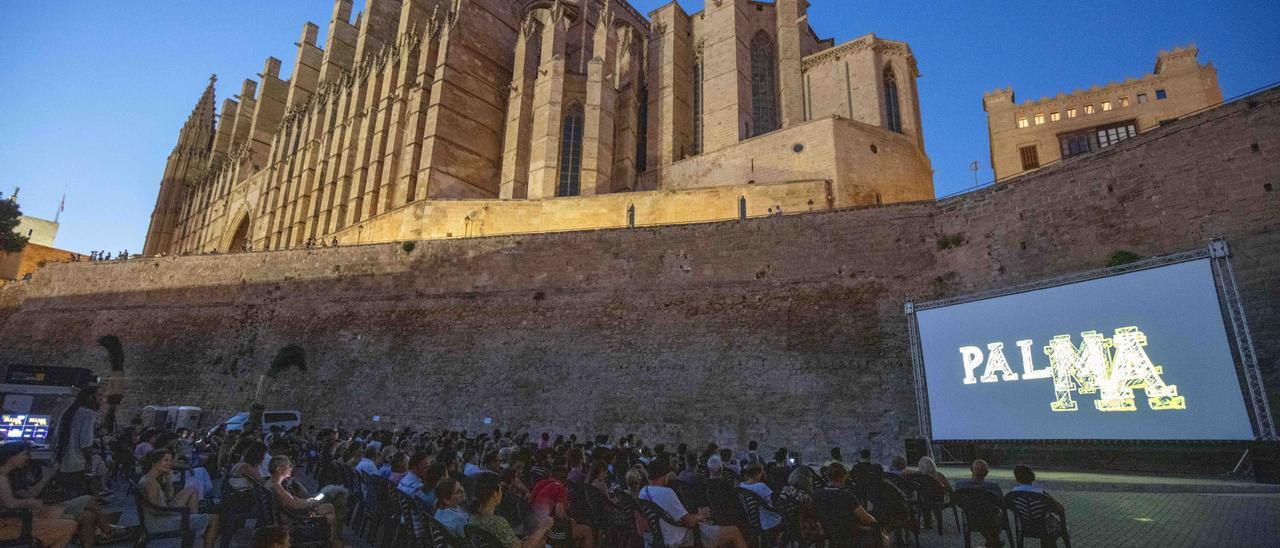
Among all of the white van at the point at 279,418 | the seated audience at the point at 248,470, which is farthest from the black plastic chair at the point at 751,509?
the white van at the point at 279,418

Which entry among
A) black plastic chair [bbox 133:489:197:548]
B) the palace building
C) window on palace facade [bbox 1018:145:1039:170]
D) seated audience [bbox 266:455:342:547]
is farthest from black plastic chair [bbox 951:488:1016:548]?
window on palace facade [bbox 1018:145:1039:170]

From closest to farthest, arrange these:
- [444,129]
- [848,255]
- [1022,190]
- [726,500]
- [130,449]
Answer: [726,500] → [130,449] → [1022,190] → [848,255] → [444,129]

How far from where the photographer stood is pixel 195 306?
23922 mm

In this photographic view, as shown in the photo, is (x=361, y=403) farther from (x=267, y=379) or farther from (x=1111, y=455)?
(x=1111, y=455)

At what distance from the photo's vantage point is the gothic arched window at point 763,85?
1163 inches

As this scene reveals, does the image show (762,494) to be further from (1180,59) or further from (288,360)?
(1180,59)

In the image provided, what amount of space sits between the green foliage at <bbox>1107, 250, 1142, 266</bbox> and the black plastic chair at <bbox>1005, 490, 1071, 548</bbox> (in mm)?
10002

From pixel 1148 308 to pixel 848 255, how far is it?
6829mm

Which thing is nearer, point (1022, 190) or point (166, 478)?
point (166, 478)

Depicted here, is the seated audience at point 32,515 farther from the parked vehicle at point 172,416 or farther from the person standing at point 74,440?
the parked vehicle at point 172,416

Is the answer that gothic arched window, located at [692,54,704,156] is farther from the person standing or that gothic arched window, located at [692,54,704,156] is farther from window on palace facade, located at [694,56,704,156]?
the person standing

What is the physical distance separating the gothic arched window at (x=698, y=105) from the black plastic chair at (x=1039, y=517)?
82.4 ft

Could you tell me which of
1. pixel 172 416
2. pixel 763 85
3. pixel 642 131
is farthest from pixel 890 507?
pixel 642 131

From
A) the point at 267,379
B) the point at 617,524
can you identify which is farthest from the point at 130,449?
the point at 267,379
